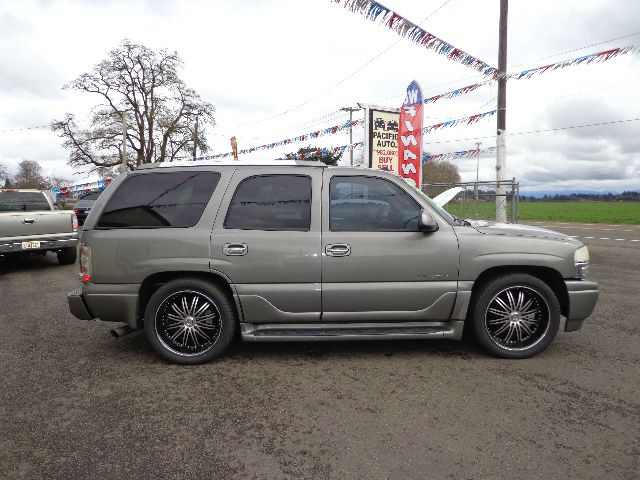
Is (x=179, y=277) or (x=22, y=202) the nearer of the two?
(x=179, y=277)

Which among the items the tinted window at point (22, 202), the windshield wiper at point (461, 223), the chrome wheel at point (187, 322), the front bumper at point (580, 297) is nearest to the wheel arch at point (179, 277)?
the chrome wheel at point (187, 322)

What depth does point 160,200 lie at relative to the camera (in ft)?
12.2

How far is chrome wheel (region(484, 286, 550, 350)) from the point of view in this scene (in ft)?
12.2

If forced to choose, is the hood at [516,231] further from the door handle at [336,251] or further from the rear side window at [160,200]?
the rear side window at [160,200]

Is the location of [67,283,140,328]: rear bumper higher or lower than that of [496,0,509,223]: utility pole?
lower

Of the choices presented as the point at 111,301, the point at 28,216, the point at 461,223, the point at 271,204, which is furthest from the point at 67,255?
the point at 461,223

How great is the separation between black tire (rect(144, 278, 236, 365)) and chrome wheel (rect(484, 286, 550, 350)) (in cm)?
234

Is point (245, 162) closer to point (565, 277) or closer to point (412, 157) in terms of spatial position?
point (565, 277)

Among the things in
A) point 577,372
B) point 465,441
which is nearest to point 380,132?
point 577,372

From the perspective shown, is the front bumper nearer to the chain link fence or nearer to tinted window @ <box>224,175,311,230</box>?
tinted window @ <box>224,175,311,230</box>

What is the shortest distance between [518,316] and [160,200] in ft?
11.1

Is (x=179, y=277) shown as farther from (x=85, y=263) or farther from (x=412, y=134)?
(x=412, y=134)

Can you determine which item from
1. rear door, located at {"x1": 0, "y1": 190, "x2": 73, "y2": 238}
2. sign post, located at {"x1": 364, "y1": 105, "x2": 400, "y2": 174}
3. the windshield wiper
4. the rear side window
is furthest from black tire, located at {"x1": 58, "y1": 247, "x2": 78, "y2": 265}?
the windshield wiper

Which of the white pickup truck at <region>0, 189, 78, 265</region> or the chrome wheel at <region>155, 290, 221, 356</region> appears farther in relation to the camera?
the white pickup truck at <region>0, 189, 78, 265</region>
